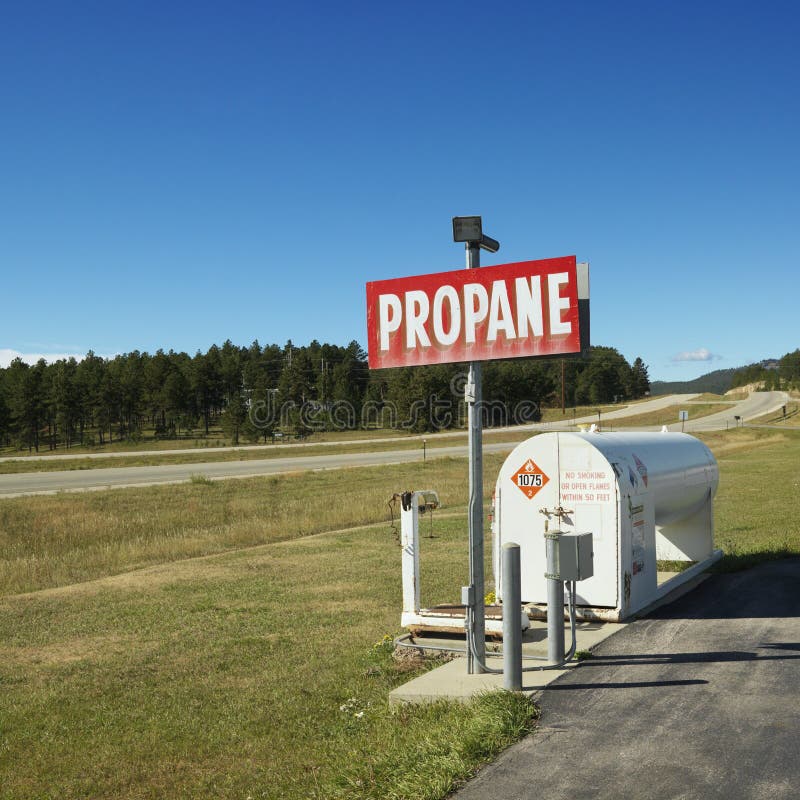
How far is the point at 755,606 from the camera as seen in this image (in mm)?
9703

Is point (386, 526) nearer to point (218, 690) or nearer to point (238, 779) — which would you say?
point (218, 690)

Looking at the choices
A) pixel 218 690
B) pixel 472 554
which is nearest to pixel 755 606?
pixel 472 554

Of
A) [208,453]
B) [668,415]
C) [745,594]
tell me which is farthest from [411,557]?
[668,415]

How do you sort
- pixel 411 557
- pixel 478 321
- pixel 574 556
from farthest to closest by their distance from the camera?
pixel 411 557, pixel 478 321, pixel 574 556

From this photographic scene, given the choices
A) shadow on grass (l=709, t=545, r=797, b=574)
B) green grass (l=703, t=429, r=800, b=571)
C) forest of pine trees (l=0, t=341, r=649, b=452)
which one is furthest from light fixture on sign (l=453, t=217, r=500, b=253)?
forest of pine trees (l=0, t=341, r=649, b=452)

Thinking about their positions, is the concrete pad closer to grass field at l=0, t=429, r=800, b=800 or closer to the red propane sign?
grass field at l=0, t=429, r=800, b=800

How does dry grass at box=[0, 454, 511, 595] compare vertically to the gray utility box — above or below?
below

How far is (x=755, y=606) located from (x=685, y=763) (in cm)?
516

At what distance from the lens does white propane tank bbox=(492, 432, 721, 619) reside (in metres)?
9.03

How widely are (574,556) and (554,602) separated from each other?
538 mm

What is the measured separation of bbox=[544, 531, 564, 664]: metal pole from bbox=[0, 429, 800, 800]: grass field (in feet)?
3.75

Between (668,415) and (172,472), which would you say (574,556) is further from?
(668,415)

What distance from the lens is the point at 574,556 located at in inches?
275

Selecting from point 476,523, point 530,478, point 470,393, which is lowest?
point 476,523
